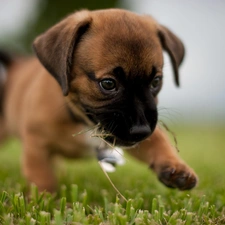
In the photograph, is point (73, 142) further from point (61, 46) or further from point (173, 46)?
point (173, 46)

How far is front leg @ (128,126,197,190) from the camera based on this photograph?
306 cm

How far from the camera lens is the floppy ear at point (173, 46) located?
12.4ft

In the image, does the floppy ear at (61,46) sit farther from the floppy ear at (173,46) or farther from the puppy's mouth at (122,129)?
the floppy ear at (173,46)

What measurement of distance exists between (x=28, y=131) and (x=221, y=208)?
6.56ft

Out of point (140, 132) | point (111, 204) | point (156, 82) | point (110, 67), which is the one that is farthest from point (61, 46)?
point (111, 204)

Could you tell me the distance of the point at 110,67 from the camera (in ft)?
10.2

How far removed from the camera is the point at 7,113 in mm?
5406

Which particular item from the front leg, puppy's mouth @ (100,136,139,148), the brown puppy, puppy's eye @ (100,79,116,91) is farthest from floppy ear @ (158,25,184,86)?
puppy's mouth @ (100,136,139,148)

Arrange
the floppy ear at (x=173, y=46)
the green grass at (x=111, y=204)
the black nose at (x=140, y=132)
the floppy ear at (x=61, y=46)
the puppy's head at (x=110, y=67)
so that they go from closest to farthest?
the green grass at (x=111, y=204)
the black nose at (x=140, y=132)
the puppy's head at (x=110, y=67)
the floppy ear at (x=61, y=46)
the floppy ear at (x=173, y=46)

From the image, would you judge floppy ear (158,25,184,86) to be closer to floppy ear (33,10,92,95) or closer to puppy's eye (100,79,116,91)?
floppy ear (33,10,92,95)

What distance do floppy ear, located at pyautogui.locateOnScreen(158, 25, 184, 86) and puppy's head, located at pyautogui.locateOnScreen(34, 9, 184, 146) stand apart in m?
0.17

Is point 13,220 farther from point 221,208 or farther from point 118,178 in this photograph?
point 118,178

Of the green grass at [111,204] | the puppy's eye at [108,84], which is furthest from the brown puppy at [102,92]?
the green grass at [111,204]

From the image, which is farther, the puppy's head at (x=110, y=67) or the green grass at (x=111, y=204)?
the puppy's head at (x=110, y=67)
